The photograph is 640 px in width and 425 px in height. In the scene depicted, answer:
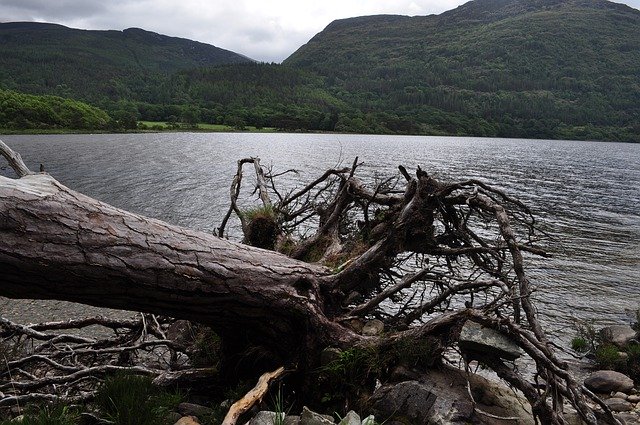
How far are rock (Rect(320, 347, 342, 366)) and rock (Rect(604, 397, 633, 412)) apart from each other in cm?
599

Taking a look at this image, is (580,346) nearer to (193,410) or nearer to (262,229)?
(262,229)

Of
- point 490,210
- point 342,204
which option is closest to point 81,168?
point 342,204

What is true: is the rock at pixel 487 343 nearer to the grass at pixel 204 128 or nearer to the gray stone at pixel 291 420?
the gray stone at pixel 291 420

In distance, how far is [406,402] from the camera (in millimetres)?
5043

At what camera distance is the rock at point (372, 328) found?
6117 millimetres

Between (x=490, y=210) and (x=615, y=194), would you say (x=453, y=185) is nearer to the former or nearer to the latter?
(x=490, y=210)

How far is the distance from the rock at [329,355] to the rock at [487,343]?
55.1 inches

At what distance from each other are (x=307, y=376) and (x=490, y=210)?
3288 mm

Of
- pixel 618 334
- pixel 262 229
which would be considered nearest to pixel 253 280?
pixel 262 229

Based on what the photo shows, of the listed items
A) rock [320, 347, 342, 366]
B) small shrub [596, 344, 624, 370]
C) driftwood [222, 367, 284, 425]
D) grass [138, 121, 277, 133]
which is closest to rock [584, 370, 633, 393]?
small shrub [596, 344, 624, 370]

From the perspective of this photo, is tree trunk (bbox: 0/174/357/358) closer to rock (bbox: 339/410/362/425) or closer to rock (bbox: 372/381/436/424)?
rock (bbox: 372/381/436/424)

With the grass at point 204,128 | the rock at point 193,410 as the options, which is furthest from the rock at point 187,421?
the grass at point 204,128

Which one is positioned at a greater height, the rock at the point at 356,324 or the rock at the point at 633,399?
the rock at the point at 356,324

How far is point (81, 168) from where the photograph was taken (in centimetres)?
4456
